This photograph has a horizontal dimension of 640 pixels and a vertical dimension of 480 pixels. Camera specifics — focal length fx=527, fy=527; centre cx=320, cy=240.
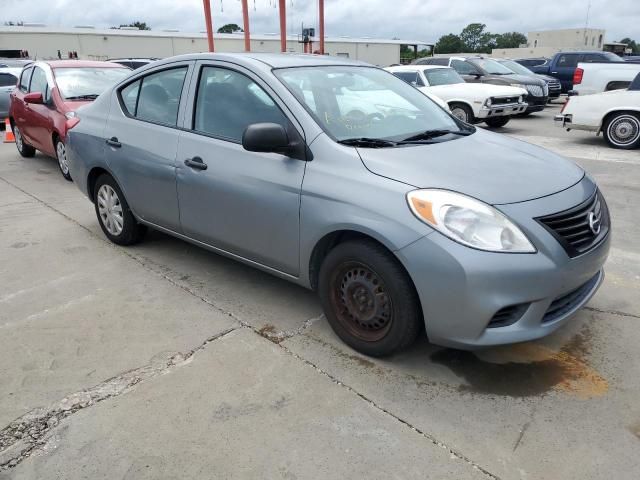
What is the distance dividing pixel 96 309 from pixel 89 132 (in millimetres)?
1832

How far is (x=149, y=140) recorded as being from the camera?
13.3ft

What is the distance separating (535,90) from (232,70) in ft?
40.0

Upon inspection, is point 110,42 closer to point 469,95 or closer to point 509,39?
point 469,95

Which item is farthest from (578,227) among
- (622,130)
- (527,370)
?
(622,130)

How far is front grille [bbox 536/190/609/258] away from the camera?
2.66m

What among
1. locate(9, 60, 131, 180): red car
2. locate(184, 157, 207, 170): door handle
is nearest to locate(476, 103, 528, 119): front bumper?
locate(9, 60, 131, 180): red car

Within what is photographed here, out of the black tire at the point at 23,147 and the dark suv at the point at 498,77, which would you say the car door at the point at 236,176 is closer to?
the black tire at the point at 23,147

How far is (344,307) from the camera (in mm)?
3080

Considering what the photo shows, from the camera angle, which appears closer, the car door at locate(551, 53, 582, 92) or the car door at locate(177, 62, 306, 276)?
the car door at locate(177, 62, 306, 276)

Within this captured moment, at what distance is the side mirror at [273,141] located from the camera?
2988mm

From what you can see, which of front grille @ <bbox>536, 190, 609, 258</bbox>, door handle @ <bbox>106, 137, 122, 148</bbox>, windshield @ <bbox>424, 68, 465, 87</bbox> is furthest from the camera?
windshield @ <bbox>424, 68, 465, 87</bbox>

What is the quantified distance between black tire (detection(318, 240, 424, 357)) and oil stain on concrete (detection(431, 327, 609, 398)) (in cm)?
39

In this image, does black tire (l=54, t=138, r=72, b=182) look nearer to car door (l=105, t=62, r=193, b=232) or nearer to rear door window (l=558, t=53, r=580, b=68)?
car door (l=105, t=62, r=193, b=232)

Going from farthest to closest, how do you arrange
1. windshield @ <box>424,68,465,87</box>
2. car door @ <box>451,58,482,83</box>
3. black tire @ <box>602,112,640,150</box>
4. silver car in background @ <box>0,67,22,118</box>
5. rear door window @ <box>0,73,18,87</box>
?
car door @ <box>451,58,482,83</box> → rear door window @ <box>0,73,18,87</box> → silver car in background @ <box>0,67,22,118</box> → windshield @ <box>424,68,465,87</box> → black tire @ <box>602,112,640,150</box>
